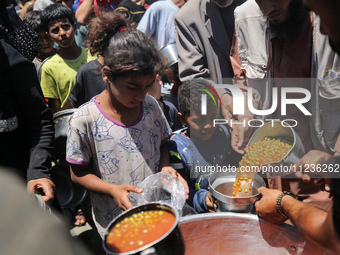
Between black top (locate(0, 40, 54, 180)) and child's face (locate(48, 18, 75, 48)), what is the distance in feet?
6.01

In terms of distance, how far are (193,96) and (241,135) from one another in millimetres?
447

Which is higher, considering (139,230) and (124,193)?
(139,230)

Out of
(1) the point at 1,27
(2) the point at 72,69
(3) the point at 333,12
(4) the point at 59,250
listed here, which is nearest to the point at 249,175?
(3) the point at 333,12

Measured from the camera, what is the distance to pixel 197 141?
2510mm

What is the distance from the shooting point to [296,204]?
4.94ft

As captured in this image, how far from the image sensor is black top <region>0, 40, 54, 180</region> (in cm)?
183

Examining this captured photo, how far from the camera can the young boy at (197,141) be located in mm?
2340

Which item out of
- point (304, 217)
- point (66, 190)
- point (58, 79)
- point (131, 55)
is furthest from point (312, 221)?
point (58, 79)

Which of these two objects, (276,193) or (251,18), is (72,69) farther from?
(276,193)

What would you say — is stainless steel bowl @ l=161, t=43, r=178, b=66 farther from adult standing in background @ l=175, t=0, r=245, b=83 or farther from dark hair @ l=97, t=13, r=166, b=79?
dark hair @ l=97, t=13, r=166, b=79

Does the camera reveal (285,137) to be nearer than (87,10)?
Yes

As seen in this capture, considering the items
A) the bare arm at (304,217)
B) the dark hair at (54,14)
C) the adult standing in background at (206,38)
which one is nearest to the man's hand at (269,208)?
the bare arm at (304,217)

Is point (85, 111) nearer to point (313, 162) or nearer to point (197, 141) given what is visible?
point (197, 141)

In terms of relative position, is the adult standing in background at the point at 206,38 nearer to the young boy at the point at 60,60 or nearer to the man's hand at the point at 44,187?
the young boy at the point at 60,60
